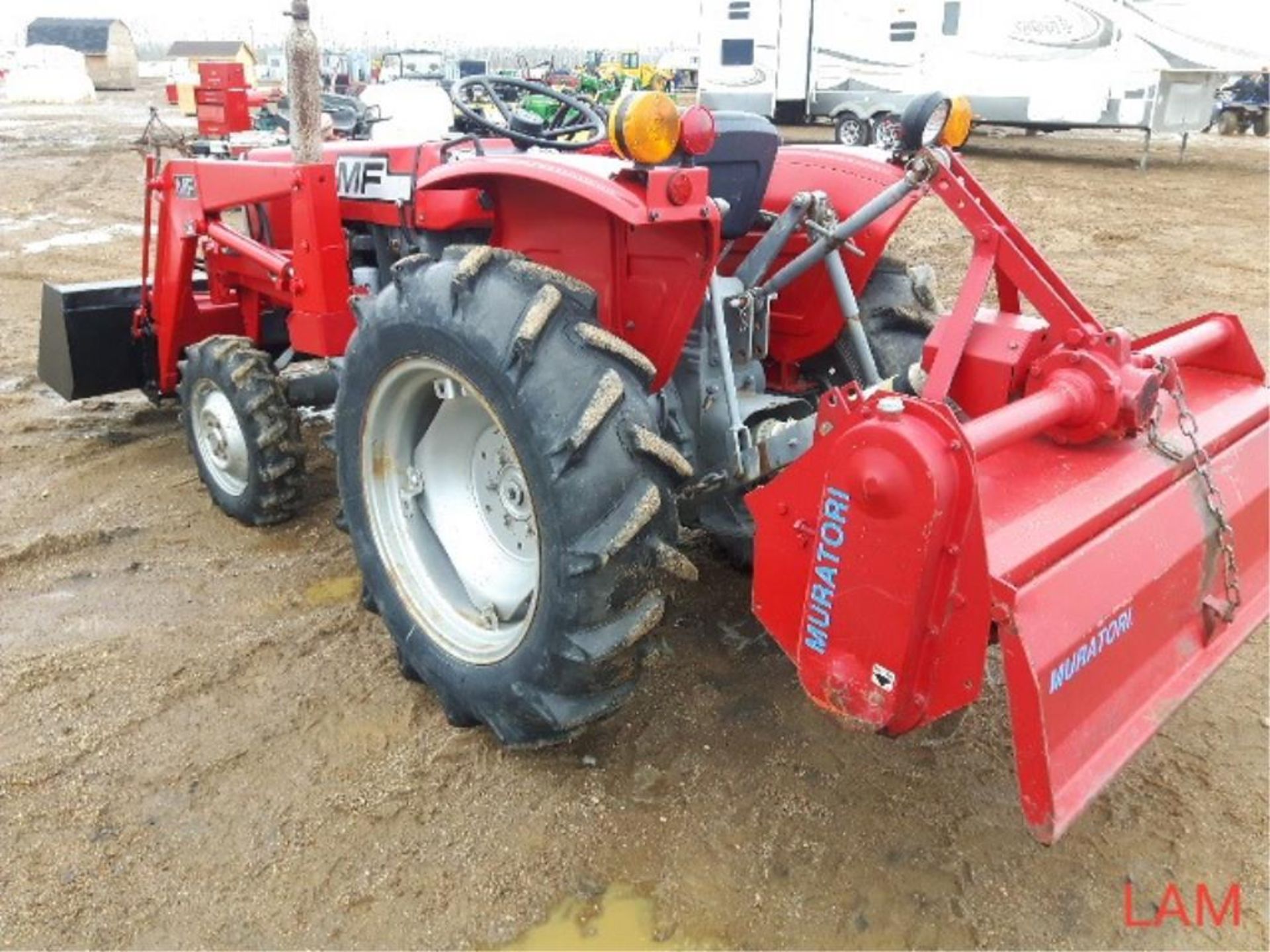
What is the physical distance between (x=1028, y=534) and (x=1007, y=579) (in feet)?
0.54

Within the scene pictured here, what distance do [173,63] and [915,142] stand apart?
60.6 meters

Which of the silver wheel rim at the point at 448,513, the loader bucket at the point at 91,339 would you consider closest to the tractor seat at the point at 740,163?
the silver wheel rim at the point at 448,513

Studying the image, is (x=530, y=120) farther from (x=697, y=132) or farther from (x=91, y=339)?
(x=91, y=339)

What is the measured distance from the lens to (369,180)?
3332 millimetres

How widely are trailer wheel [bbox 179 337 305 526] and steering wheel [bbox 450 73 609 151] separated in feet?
3.71

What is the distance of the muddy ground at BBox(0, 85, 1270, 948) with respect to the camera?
2023 mm

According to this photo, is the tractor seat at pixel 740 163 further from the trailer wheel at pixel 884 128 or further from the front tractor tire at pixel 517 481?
the trailer wheel at pixel 884 128

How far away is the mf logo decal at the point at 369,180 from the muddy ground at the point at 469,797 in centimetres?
123

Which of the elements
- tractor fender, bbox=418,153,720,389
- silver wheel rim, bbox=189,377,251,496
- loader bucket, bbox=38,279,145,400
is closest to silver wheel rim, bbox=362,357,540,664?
tractor fender, bbox=418,153,720,389

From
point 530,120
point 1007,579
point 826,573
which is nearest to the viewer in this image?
point 1007,579

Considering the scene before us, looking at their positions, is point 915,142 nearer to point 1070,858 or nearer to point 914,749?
point 914,749

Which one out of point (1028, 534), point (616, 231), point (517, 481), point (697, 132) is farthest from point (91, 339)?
point (1028, 534)

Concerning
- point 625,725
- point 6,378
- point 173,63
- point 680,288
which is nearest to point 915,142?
point 680,288

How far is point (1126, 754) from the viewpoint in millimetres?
1821
